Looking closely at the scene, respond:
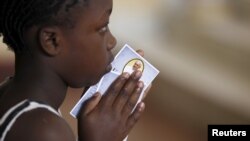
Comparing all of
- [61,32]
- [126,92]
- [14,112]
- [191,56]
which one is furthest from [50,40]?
[191,56]

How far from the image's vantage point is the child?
811mm

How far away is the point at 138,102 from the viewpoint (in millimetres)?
1067

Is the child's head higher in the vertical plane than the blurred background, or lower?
lower

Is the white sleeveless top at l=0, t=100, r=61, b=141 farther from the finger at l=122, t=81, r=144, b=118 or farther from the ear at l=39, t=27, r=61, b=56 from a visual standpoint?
the finger at l=122, t=81, r=144, b=118

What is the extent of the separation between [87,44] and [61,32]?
59 mm

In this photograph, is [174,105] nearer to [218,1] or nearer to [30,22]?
[218,1]

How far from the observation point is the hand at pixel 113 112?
96 centimetres

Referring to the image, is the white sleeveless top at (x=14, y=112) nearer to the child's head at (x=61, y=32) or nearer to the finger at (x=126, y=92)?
the child's head at (x=61, y=32)

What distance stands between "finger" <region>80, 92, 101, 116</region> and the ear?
176 millimetres

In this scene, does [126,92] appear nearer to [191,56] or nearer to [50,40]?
[50,40]

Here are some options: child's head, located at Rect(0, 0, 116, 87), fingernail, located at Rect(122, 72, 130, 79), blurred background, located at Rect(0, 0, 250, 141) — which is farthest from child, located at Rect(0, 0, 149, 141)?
blurred background, located at Rect(0, 0, 250, 141)

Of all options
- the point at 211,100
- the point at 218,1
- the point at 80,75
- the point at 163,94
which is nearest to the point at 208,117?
the point at 211,100

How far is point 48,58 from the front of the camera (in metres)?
0.86

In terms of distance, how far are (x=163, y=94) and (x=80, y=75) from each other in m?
1.44
